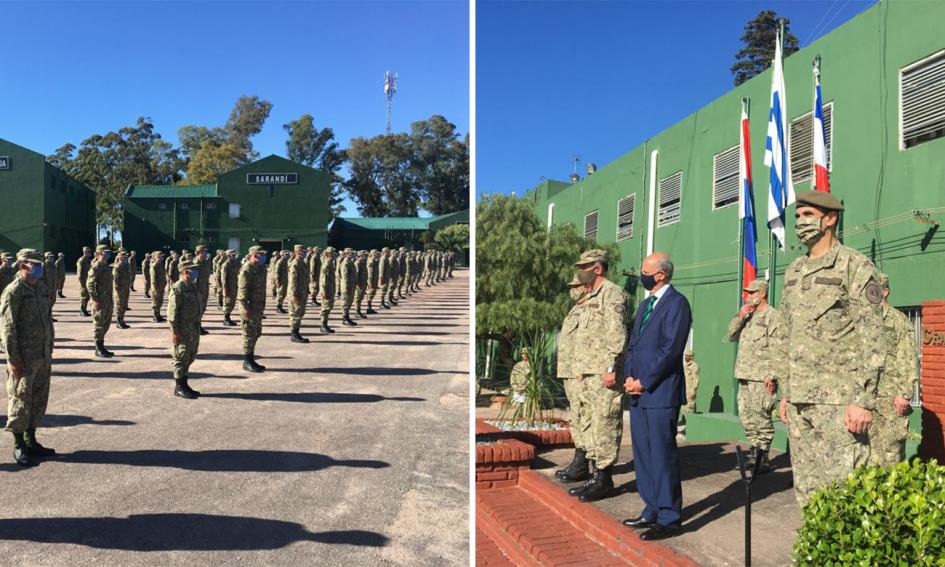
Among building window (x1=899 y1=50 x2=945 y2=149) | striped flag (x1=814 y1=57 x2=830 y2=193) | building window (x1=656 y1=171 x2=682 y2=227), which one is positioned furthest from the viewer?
building window (x1=656 y1=171 x2=682 y2=227)

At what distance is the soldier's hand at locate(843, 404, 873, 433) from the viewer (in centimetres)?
282

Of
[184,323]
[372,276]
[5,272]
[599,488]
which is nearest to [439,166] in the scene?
[372,276]

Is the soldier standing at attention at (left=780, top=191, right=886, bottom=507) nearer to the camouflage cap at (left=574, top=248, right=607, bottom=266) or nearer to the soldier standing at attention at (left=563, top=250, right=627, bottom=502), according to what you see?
the soldier standing at attention at (left=563, top=250, right=627, bottom=502)

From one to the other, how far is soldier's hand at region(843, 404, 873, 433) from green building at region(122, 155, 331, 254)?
119ft

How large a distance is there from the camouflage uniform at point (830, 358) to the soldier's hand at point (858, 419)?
3 centimetres

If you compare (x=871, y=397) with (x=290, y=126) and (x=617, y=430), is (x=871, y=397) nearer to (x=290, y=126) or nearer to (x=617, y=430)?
(x=617, y=430)

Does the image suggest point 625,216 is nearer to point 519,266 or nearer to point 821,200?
point 519,266

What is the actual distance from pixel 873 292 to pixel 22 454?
219 inches

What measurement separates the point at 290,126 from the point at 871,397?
51.8 m

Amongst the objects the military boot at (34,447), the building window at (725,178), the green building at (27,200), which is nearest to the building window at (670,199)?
the building window at (725,178)

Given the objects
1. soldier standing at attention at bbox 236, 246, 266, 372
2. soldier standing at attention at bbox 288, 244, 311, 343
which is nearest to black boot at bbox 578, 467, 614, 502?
soldier standing at attention at bbox 236, 246, 266, 372

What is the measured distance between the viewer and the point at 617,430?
4340 mm

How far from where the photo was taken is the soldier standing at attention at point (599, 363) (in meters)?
4.21

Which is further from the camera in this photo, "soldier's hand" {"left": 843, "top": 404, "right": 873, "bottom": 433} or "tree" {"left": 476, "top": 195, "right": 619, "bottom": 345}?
"tree" {"left": 476, "top": 195, "right": 619, "bottom": 345}
